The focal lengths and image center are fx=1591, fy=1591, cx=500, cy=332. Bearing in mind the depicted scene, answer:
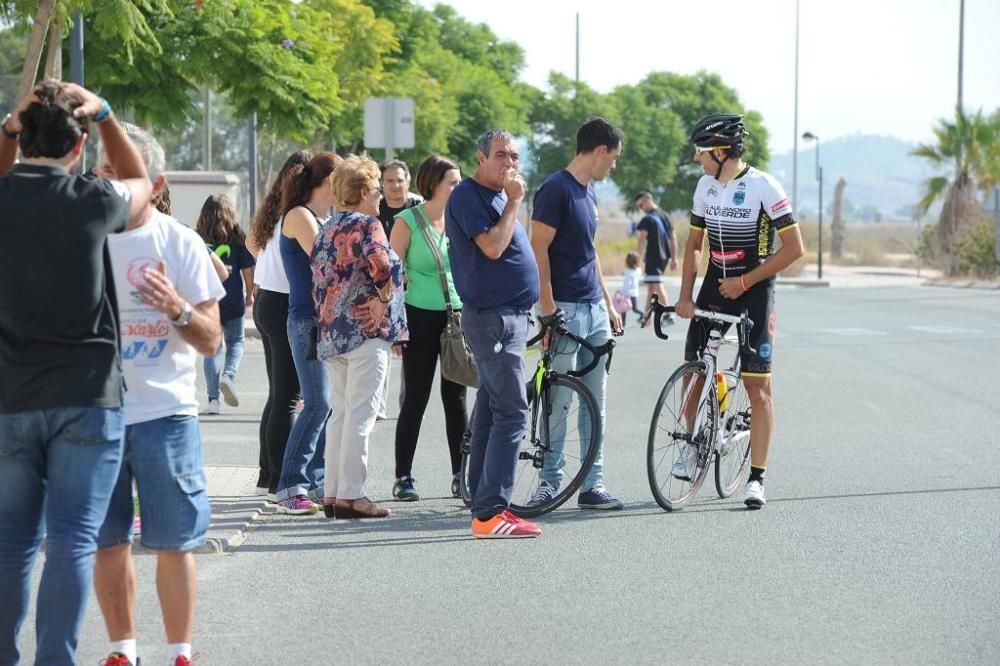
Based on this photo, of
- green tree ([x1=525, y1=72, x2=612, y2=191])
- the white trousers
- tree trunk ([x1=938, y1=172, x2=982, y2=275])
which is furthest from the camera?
green tree ([x1=525, y1=72, x2=612, y2=191])

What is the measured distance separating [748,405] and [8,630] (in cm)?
500

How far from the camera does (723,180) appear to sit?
8.11 meters

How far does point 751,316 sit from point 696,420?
0.60 meters

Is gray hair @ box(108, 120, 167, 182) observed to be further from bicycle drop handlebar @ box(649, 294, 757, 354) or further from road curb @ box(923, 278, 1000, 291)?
road curb @ box(923, 278, 1000, 291)

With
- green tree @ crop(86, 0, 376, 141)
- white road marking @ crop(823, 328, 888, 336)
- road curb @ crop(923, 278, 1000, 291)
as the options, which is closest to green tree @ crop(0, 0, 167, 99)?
green tree @ crop(86, 0, 376, 141)

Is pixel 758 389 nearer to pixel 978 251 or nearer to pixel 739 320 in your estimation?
pixel 739 320

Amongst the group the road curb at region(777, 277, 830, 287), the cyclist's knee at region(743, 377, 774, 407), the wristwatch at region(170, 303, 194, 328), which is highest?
the wristwatch at region(170, 303, 194, 328)

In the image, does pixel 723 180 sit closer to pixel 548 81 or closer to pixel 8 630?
pixel 8 630

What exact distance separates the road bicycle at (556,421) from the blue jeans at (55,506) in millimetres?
3716

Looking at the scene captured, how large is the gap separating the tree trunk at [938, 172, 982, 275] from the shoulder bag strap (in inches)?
1717

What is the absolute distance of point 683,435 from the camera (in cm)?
813

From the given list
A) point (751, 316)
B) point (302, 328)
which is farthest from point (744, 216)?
point (302, 328)

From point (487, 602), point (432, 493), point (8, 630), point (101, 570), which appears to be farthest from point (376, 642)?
point (432, 493)

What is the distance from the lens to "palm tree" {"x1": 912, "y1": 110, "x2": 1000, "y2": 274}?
51062mm
